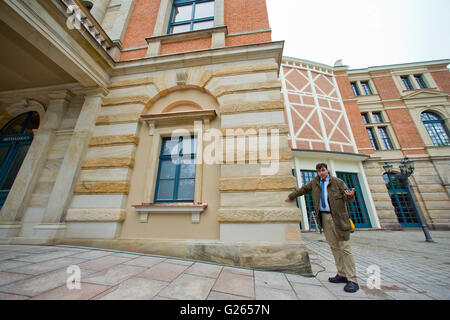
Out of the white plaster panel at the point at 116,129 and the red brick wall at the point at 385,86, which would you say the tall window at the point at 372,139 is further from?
the white plaster panel at the point at 116,129

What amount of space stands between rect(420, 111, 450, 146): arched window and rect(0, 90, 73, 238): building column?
25.0 m

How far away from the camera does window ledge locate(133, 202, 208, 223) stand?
373 centimetres

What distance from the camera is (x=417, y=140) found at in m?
14.0

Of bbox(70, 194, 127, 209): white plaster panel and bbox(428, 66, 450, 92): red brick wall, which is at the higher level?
bbox(428, 66, 450, 92): red brick wall

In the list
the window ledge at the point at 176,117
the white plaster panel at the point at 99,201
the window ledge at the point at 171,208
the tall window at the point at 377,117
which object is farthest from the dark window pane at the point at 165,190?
the tall window at the point at 377,117

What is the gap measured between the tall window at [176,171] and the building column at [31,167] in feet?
11.6

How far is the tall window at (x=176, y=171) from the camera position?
163 inches

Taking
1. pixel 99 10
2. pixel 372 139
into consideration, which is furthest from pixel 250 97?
pixel 372 139

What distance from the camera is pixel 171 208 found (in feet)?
12.5

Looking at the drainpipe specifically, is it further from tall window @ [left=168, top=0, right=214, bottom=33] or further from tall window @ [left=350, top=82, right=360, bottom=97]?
tall window @ [left=350, top=82, right=360, bottom=97]

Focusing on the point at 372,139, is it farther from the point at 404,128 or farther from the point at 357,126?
the point at 404,128

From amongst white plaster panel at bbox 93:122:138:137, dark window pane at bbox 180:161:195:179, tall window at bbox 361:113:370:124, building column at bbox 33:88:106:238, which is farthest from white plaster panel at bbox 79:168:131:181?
tall window at bbox 361:113:370:124
